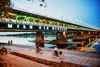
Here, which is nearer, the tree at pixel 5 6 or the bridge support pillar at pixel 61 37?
the tree at pixel 5 6

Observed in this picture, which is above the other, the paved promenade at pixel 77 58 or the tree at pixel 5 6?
the tree at pixel 5 6

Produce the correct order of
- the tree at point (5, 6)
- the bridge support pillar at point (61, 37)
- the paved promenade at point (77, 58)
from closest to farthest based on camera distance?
the tree at point (5, 6)
the paved promenade at point (77, 58)
the bridge support pillar at point (61, 37)

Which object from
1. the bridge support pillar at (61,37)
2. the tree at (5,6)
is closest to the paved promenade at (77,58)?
the tree at (5,6)

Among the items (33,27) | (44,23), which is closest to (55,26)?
(44,23)

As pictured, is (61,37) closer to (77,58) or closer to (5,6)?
(77,58)

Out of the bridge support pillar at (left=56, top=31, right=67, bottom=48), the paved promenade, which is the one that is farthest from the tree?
the bridge support pillar at (left=56, top=31, right=67, bottom=48)

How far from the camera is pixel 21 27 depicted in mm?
17406

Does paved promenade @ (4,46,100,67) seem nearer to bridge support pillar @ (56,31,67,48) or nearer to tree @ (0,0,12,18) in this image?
tree @ (0,0,12,18)

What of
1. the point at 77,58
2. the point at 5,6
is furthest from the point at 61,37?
the point at 5,6

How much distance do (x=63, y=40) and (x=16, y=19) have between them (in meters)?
17.3

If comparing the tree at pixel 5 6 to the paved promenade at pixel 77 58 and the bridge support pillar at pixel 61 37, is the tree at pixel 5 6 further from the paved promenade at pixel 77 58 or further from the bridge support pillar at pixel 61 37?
the bridge support pillar at pixel 61 37

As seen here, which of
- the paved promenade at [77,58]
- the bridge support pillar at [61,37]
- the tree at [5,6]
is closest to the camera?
the tree at [5,6]

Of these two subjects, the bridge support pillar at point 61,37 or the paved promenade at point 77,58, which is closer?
the paved promenade at point 77,58

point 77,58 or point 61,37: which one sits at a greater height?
point 61,37
